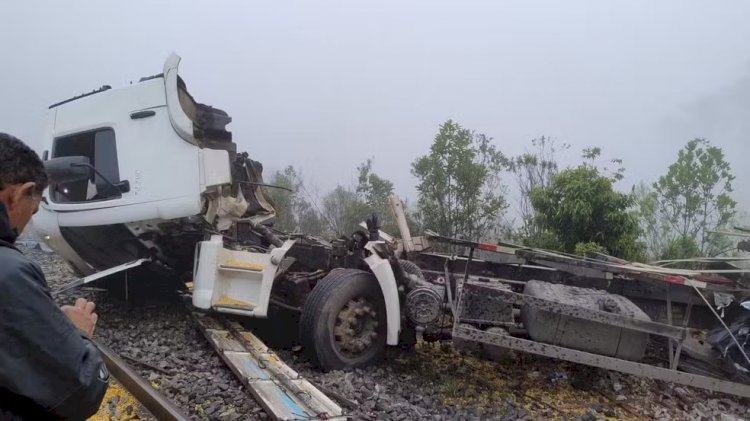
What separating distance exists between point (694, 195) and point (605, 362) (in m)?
12.8

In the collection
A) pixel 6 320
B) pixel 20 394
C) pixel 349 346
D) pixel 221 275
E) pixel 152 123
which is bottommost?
pixel 349 346

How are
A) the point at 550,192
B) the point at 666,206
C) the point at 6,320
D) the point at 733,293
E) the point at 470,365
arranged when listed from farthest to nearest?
the point at 666,206, the point at 550,192, the point at 470,365, the point at 733,293, the point at 6,320

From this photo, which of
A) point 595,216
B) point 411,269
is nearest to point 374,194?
point 595,216

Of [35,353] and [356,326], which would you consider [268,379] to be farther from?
[35,353]

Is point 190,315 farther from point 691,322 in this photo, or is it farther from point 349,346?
point 691,322

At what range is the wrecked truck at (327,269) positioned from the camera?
4.46 meters

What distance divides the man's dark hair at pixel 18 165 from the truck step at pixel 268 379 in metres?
2.03

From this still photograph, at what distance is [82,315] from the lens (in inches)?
66.6

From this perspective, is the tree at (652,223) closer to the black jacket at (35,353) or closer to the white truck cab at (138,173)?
the white truck cab at (138,173)

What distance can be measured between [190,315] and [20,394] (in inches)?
198

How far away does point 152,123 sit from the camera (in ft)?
17.4

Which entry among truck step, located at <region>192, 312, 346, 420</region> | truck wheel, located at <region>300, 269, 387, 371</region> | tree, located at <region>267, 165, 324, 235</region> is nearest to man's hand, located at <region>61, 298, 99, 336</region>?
truck step, located at <region>192, 312, 346, 420</region>

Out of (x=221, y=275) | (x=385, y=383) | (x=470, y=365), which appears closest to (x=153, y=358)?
(x=221, y=275)

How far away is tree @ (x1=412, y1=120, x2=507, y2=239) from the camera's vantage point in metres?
13.8
